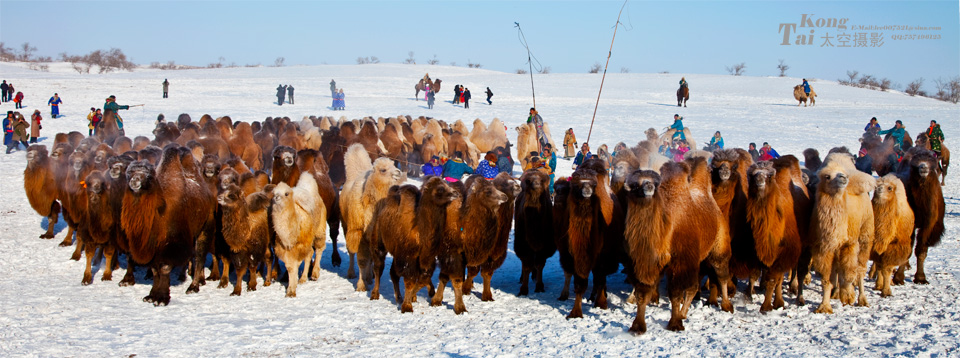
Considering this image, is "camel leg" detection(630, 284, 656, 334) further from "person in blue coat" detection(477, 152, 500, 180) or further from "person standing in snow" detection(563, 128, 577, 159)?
"person standing in snow" detection(563, 128, 577, 159)

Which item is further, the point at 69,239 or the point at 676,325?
the point at 69,239

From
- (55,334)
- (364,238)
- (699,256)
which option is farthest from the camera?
(364,238)

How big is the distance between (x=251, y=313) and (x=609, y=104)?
31.9 meters

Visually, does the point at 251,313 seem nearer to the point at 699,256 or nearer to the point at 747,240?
the point at 699,256

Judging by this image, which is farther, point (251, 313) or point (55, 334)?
point (251, 313)

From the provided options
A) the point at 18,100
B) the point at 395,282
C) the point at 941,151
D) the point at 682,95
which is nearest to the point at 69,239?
the point at 395,282

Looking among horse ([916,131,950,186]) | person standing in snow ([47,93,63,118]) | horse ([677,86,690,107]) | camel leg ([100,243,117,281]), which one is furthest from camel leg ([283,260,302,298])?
horse ([677,86,690,107])

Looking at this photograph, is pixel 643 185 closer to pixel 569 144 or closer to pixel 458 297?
pixel 458 297

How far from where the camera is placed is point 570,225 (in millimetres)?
7043

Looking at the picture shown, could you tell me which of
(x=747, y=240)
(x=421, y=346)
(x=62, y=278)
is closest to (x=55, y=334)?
(x=62, y=278)

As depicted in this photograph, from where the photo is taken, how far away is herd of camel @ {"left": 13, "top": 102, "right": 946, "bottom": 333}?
6.63m

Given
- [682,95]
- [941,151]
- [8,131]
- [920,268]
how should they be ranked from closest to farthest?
[920,268] → [941,151] → [8,131] → [682,95]

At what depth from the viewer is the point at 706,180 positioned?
6.87m

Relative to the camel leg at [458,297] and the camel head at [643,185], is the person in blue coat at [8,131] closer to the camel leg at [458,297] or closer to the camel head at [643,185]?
the camel leg at [458,297]
